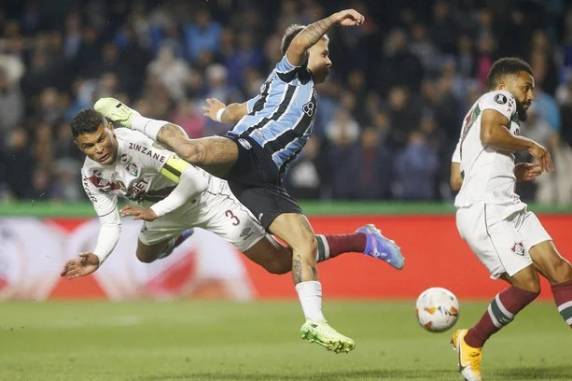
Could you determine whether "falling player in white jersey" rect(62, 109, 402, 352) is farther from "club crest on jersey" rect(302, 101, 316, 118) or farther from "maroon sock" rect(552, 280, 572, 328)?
"maroon sock" rect(552, 280, 572, 328)

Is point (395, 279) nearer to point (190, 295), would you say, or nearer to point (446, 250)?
point (446, 250)

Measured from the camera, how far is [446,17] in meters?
18.3

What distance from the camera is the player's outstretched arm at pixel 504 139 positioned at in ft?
27.6

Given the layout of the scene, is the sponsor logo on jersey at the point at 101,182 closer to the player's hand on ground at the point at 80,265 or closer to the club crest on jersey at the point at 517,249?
the player's hand on ground at the point at 80,265

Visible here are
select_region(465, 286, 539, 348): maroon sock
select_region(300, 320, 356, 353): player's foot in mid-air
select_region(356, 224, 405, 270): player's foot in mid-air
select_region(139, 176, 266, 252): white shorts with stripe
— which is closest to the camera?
select_region(300, 320, 356, 353): player's foot in mid-air

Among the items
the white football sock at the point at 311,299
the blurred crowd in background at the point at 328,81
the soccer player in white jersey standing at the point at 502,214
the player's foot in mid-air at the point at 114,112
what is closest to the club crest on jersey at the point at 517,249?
the soccer player in white jersey standing at the point at 502,214

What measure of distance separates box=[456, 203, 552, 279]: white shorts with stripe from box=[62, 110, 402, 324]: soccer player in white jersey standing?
59.4 inches

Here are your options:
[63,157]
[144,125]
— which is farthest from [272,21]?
[144,125]

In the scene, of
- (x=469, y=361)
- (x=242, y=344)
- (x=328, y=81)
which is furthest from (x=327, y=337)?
(x=328, y=81)

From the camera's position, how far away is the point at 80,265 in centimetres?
883

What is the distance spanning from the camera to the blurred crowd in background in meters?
16.8

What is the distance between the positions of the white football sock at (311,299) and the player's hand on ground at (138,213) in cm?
116

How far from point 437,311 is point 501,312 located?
79 centimetres

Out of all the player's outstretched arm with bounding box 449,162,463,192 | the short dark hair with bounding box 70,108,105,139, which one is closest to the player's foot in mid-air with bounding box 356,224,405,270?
the player's outstretched arm with bounding box 449,162,463,192
